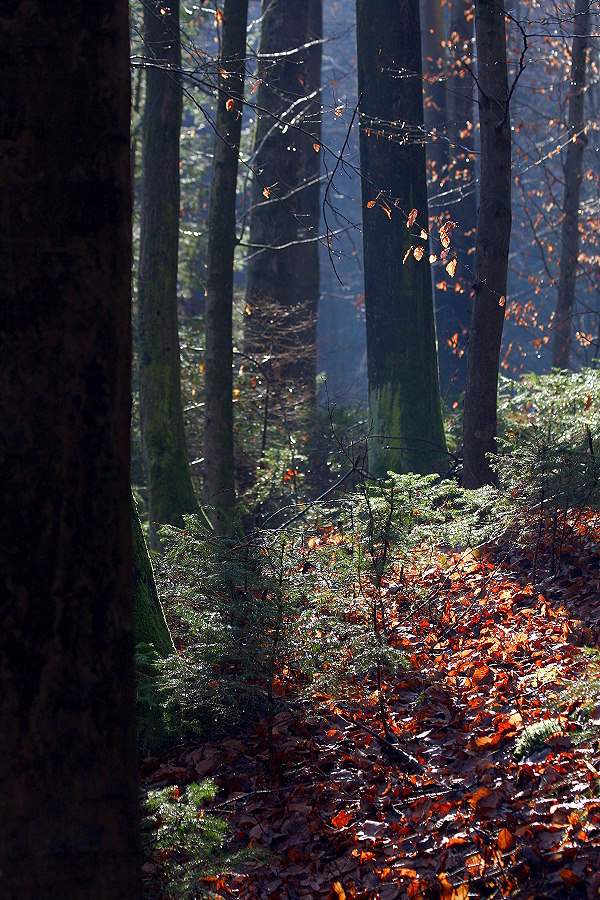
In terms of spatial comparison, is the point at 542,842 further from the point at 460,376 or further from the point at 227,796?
the point at 460,376

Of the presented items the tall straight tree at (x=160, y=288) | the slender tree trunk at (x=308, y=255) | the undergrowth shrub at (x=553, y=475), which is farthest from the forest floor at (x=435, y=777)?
the slender tree trunk at (x=308, y=255)

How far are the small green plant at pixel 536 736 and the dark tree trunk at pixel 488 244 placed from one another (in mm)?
4269

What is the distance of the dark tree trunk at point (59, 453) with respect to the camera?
2.14m

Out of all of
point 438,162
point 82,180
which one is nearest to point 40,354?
point 82,180

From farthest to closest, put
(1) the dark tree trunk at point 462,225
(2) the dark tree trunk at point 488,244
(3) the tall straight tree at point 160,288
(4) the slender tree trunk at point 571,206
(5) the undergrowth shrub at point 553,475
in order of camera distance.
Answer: (1) the dark tree trunk at point 462,225 < (4) the slender tree trunk at point 571,206 < (3) the tall straight tree at point 160,288 < (2) the dark tree trunk at point 488,244 < (5) the undergrowth shrub at point 553,475

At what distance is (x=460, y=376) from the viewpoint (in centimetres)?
1820

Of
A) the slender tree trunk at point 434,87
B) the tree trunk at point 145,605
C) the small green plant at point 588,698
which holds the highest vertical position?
the slender tree trunk at point 434,87

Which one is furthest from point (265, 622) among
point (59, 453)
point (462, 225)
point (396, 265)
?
point (462, 225)

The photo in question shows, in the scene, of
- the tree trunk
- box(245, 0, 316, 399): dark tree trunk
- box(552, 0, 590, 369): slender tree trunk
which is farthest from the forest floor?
box(552, 0, 590, 369): slender tree trunk

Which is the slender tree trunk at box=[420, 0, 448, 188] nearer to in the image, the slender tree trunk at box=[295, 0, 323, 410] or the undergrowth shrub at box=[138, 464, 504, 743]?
the slender tree trunk at box=[295, 0, 323, 410]

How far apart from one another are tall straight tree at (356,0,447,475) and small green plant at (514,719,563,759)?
241 inches

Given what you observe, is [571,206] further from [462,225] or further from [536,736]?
[536,736]

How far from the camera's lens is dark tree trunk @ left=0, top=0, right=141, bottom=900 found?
7.02ft

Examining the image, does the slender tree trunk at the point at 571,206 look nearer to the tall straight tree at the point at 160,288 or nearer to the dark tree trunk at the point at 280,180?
the dark tree trunk at the point at 280,180
